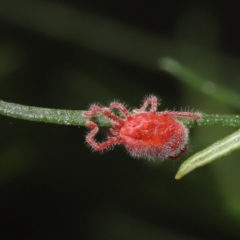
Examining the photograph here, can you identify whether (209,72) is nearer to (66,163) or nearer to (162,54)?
(162,54)

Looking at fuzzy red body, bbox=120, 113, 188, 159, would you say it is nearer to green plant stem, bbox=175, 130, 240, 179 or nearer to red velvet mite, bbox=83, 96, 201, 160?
red velvet mite, bbox=83, 96, 201, 160

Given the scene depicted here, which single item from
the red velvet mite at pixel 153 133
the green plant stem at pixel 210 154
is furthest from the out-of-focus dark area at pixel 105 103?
the green plant stem at pixel 210 154

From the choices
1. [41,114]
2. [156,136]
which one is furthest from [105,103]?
[41,114]

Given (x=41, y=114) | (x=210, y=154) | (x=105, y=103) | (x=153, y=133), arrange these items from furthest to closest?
(x=105, y=103) < (x=153, y=133) < (x=41, y=114) < (x=210, y=154)

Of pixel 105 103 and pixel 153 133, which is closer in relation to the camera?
pixel 153 133

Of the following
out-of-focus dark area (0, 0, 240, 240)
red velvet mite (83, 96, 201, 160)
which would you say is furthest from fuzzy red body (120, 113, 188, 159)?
out-of-focus dark area (0, 0, 240, 240)

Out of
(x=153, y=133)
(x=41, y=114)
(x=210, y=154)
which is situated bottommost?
(x=41, y=114)

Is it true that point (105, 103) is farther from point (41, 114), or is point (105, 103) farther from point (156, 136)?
point (41, 114)

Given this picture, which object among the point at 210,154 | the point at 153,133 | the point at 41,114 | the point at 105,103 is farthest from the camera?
the point at 105,103

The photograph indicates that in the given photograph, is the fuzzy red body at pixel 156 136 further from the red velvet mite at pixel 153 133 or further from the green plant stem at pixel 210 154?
the green plant stem at pixel 210 154
